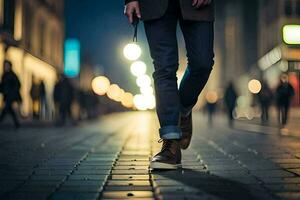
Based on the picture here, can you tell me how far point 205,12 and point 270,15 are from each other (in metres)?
62.0

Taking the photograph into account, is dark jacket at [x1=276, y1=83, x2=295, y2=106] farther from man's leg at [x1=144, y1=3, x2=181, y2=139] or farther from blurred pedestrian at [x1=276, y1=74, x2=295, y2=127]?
man's leg at [x1=144, y1=3, x2=181, y2=139]

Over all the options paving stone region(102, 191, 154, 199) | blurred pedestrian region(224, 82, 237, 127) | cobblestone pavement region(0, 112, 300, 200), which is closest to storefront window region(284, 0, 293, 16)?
blurred pedestrian region(224, 82, 237, 127)

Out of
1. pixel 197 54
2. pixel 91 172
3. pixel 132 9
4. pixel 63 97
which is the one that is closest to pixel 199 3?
pixel 197 54

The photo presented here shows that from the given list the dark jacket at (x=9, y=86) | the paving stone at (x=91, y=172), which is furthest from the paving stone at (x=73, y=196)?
the dark jacket at (x=9, y=86)

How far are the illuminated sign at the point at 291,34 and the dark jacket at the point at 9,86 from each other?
660 cm

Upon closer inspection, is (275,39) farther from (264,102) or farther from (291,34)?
(291,34)

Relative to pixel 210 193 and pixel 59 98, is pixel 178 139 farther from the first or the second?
pixel 59 98

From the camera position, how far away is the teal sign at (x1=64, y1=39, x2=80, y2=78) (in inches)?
2233

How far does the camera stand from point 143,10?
430 cm

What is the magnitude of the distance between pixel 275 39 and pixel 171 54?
189 feet

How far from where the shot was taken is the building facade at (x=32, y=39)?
24297 mm

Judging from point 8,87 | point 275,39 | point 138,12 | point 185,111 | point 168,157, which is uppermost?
point 275,39

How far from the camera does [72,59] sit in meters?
58.7

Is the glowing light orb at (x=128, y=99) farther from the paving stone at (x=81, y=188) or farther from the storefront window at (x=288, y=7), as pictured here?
the paving stone at (x=81, y=188)
